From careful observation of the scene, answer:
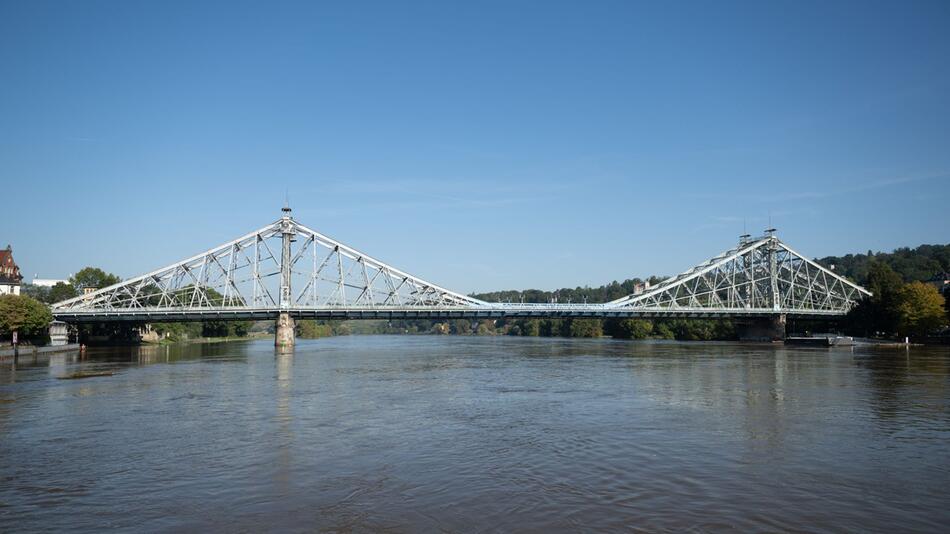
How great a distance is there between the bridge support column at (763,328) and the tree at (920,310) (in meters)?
20.4

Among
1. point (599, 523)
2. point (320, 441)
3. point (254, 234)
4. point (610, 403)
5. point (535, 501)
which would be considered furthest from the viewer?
point (254, 234)

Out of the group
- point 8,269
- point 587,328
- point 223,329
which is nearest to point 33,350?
point 8,269

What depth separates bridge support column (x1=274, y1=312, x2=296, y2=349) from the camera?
2946 inches

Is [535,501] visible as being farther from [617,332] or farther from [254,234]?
[617,332]

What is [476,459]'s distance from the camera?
14398 millimetres

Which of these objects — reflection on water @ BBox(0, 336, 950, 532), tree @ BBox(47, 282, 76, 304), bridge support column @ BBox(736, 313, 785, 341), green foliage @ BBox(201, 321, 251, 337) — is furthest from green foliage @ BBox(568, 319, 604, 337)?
reflection on water @ BBox(0, 336, 950, 532)

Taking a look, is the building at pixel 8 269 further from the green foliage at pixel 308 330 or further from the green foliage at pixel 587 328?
the green foliage at pixel 587 328

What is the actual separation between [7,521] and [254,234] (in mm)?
79377

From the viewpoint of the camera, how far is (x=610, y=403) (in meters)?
23.7

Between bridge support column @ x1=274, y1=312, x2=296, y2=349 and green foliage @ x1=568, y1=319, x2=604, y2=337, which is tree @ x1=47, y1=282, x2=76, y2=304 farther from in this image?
green foliage @ x1=568, y1=319, x2=604, y2=337

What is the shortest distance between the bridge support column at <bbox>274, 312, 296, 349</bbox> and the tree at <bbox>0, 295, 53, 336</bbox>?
77.4 feet

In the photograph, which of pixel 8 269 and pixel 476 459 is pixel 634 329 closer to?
pixel 8 269

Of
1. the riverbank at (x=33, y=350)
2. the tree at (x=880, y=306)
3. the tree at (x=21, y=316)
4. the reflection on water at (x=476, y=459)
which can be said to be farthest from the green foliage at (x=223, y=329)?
the tree at (x=880, y=306)

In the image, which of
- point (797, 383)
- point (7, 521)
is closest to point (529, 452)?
point (7, 521)
